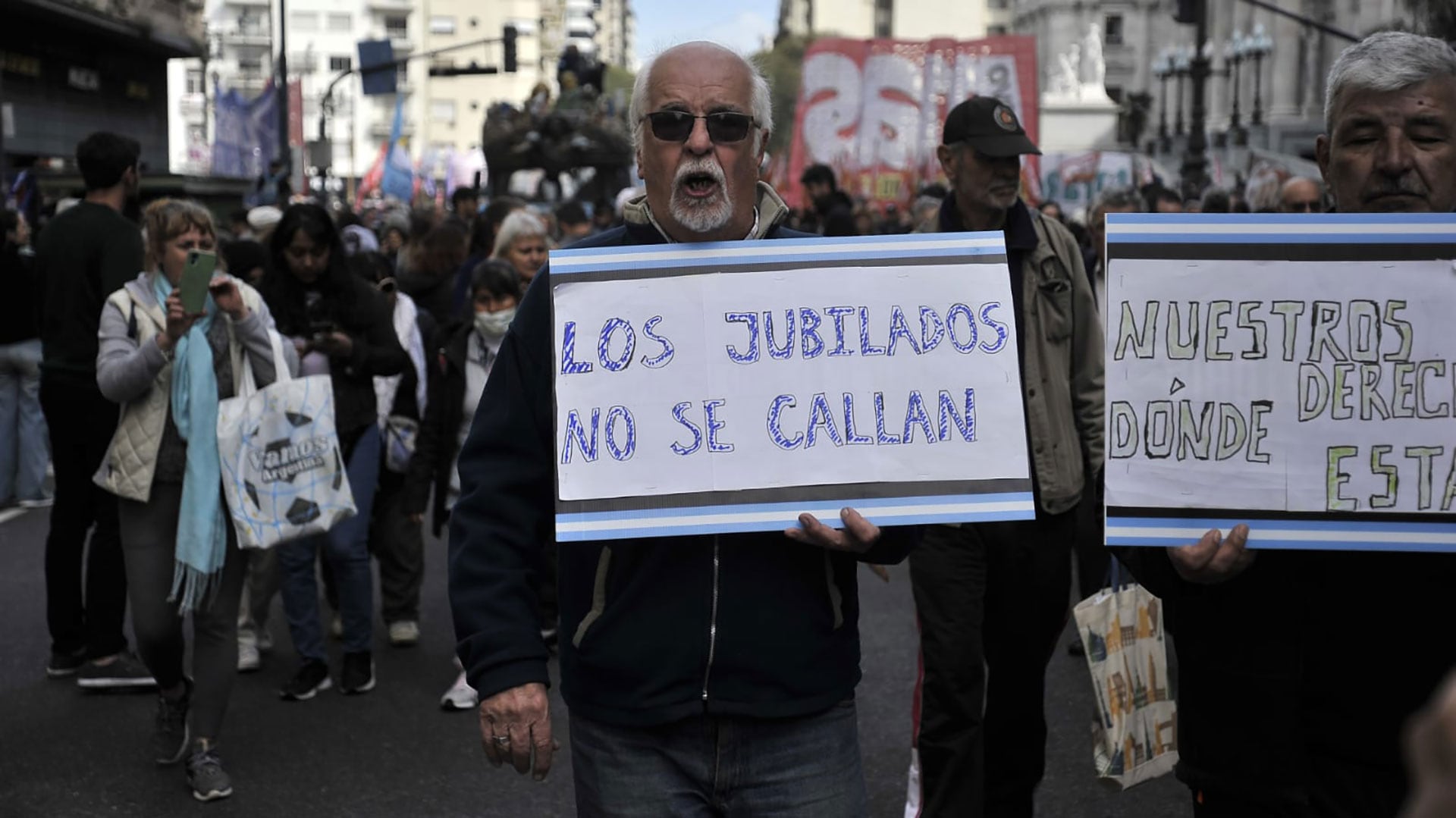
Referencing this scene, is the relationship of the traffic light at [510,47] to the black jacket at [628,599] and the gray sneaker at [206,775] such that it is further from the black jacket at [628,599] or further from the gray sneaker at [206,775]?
the black jacket at [628,599]

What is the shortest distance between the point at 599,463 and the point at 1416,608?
1.29m

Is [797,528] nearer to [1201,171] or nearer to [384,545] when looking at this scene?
[384,545]

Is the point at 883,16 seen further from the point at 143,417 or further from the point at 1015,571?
the point at 1015,571

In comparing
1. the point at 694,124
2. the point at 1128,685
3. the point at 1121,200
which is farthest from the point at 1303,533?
the point at 1121,200

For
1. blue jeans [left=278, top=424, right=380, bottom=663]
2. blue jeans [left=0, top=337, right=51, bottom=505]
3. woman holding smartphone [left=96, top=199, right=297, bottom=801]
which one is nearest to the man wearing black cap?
woman holding smartphone [left=96, top=199, right=297, bottom=801]

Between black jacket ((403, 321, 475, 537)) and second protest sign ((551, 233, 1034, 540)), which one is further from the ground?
second protest sign ((551, 233, 1034, 540))

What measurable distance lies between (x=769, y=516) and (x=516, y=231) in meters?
4.84

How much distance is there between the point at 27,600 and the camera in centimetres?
802

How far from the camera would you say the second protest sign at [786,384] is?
270 cm

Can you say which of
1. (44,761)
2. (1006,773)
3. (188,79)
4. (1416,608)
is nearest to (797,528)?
(1416,608)

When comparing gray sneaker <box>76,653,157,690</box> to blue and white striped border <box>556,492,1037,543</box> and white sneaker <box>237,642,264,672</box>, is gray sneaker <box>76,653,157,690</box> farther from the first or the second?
blue and white striped border <box>556,492,1037,543</box>

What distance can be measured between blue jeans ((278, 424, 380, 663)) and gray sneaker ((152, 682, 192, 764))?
1.01 meters

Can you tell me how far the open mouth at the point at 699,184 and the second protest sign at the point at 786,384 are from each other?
96mm

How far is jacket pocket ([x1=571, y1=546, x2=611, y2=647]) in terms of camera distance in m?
2.71
